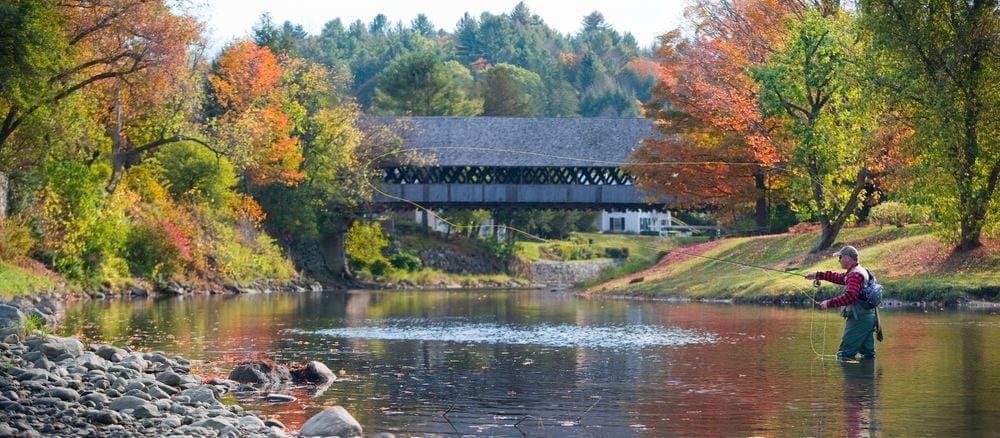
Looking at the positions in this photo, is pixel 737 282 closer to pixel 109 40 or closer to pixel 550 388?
pixel 109 40

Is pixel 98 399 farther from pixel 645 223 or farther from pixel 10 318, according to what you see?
pixel 645 223

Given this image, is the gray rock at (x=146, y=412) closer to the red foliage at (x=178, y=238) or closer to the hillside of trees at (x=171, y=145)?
the hillside of trees at (x=171, y=145)

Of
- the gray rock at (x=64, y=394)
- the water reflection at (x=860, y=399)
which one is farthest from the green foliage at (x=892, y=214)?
the gray rock at (x=64, y=394)

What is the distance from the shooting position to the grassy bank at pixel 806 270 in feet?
104

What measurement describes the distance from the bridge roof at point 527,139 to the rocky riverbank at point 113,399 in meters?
41.9

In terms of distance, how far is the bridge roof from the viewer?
2338 inches

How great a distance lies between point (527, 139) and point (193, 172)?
→ 15623 mm

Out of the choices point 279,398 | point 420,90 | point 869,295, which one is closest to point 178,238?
point 869,295

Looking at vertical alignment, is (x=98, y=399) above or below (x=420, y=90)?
below

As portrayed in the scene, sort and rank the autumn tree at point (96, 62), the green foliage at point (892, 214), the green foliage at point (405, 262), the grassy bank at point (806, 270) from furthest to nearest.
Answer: the green foliage at point (405, 262) → the green foliage at point (892, 214) → the grassy bank at point (806, 270) → the autumn tree at point (96, 62)

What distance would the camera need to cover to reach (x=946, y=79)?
1221 inches

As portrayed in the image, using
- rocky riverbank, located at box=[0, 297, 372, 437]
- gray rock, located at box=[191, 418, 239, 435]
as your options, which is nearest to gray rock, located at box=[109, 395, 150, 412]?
rocky riverbank, located at box=[0, 297, 372, 437]

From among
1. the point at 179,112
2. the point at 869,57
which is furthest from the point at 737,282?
the point at 179,112

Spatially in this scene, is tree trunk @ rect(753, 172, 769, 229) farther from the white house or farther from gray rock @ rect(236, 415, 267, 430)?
the white house
